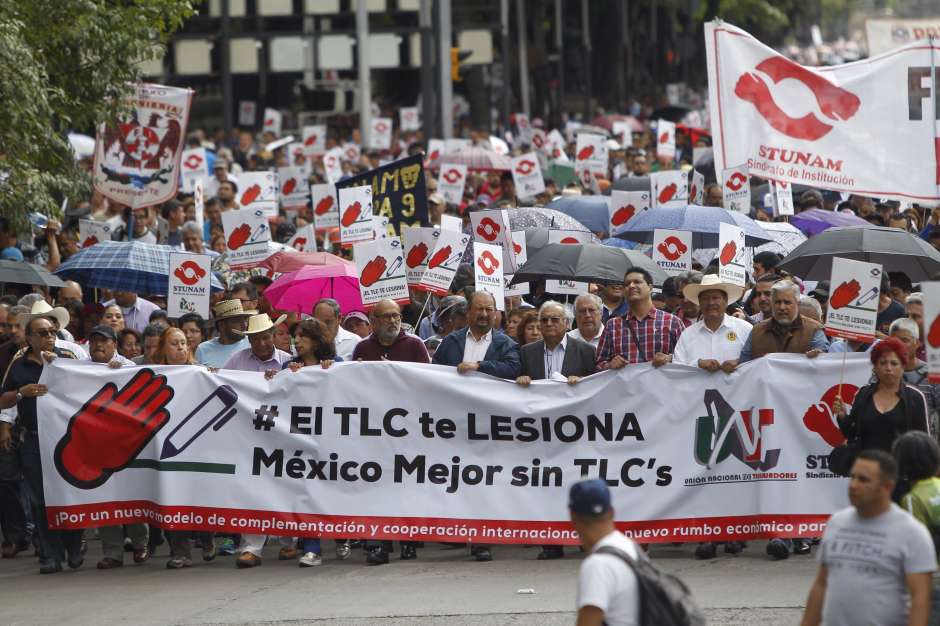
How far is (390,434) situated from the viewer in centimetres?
1110

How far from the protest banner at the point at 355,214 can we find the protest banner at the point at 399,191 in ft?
4.06

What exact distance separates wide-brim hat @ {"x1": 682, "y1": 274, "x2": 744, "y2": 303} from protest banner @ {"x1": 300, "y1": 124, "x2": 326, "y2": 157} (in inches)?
670

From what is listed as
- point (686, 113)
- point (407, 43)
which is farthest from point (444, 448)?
point (407, 43)

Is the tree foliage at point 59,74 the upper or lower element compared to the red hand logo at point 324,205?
upper

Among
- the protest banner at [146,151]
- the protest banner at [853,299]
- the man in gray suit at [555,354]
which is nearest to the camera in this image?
the protest banner at [853,299]

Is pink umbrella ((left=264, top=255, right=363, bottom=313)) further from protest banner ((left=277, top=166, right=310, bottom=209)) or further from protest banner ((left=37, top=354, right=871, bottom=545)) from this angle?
protest banner ((left=277, top=166, right=310, bottom=209))

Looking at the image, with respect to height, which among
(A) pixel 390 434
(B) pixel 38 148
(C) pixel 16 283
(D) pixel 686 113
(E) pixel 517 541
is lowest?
(E) pixel 517 541

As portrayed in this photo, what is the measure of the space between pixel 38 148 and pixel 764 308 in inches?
248

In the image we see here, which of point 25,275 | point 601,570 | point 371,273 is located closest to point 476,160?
point 25,275

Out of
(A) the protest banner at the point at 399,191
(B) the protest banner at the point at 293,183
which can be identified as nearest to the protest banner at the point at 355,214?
(A) the protest banner at the point at 399,191

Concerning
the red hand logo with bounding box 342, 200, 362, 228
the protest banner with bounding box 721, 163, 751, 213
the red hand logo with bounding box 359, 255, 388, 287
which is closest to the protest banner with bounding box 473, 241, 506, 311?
the red hand logo with bounding box 359, 255, 388, 287

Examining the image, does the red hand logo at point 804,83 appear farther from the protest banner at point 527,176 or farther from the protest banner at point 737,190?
the protest banner at point 527,176

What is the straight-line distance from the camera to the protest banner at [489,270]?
1206 cm

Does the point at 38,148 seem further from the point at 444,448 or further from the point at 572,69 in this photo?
the point at 572,69
